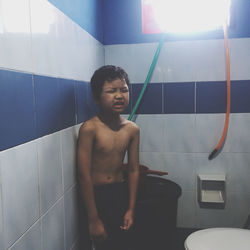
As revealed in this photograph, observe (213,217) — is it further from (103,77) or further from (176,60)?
(103,77)

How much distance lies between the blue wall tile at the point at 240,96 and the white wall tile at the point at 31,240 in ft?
4.52

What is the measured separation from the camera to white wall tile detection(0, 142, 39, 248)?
758 mm

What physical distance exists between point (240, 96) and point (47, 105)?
1281mm

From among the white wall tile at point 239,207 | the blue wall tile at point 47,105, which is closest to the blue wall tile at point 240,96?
the white wall tile at point 239,207

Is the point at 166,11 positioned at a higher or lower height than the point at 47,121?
higher

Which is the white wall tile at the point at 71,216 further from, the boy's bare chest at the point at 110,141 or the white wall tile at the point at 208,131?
the white wall tile at the point at 208,131

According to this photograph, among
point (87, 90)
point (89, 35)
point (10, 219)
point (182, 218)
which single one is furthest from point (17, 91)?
point (182, 218)

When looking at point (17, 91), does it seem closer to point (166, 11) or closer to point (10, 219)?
point (10, 219)

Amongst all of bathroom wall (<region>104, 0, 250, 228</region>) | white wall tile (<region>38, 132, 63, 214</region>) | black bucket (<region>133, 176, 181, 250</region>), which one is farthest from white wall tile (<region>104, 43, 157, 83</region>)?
white wall tile (<region>38, 132, 63, 214</region>)

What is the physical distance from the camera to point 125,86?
129 centimetres

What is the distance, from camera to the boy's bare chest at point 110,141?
128cm

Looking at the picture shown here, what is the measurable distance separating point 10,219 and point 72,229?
1.81 feet

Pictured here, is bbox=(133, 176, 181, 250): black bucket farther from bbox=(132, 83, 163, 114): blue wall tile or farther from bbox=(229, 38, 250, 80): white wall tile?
bbox=(229, 38, 250, 80): white wall tile

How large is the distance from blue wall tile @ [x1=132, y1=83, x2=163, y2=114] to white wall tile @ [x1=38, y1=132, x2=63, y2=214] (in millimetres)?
877
